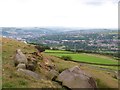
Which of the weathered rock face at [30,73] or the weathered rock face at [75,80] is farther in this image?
the weathered rock face at [75,80]

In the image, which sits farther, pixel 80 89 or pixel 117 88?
pixel 117 88

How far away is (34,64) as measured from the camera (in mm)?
21453

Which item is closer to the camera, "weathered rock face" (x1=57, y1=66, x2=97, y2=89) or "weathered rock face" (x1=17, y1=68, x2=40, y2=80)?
"weathered rock face" (x1=17, y1=68, x2=40, y2=80)

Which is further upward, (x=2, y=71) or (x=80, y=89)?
(x=2, y=71)

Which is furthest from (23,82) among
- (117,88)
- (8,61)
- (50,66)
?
(117,88)

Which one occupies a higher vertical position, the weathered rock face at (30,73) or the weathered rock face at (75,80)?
the weathered rock face at (30,73)

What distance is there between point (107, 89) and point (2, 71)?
9075mm

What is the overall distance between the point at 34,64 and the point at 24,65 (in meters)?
1.62

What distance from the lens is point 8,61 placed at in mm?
22344

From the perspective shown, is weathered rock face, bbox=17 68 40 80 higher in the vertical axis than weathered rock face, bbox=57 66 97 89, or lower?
higher

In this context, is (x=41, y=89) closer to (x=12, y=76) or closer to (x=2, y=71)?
(x=12, y=76)

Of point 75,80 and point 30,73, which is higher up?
point 30,73

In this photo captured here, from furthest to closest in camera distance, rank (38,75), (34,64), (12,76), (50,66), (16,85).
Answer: (50,66) < (34,64) < (38,75) < (12,76) < (16,85)

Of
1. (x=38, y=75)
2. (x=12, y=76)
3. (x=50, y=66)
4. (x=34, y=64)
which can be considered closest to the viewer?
(x=12, y=76)
